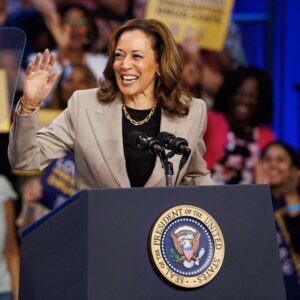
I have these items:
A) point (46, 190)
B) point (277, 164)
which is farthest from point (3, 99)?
point (277, 164)

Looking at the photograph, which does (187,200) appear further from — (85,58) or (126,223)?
(85,58)

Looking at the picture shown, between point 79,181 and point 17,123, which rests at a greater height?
point 17,123

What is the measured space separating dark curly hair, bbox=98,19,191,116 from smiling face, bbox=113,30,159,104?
0.09ft

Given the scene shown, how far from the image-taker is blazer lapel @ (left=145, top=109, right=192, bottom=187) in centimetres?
308

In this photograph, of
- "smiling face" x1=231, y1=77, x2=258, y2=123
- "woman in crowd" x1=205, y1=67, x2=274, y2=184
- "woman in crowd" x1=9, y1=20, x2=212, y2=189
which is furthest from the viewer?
"smiling face" x1=231, y1=77, x2=258, y2=123

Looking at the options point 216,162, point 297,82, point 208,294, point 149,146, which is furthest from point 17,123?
point 297,82

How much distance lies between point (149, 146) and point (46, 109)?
2934 millimetres

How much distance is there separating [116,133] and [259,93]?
333cm

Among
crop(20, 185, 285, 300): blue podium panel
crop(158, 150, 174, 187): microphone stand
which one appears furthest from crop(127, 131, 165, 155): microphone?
crop(20, 185, 285, 300): blue podium panel

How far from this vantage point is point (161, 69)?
10.6ft

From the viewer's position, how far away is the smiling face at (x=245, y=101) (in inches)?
243

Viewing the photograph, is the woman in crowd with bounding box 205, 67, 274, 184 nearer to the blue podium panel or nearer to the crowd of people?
the crowd of people

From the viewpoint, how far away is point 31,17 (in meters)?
5.68

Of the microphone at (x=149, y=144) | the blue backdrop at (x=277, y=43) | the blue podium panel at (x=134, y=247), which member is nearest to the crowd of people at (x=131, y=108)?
the blue backdrop at (x=277, y=43)
